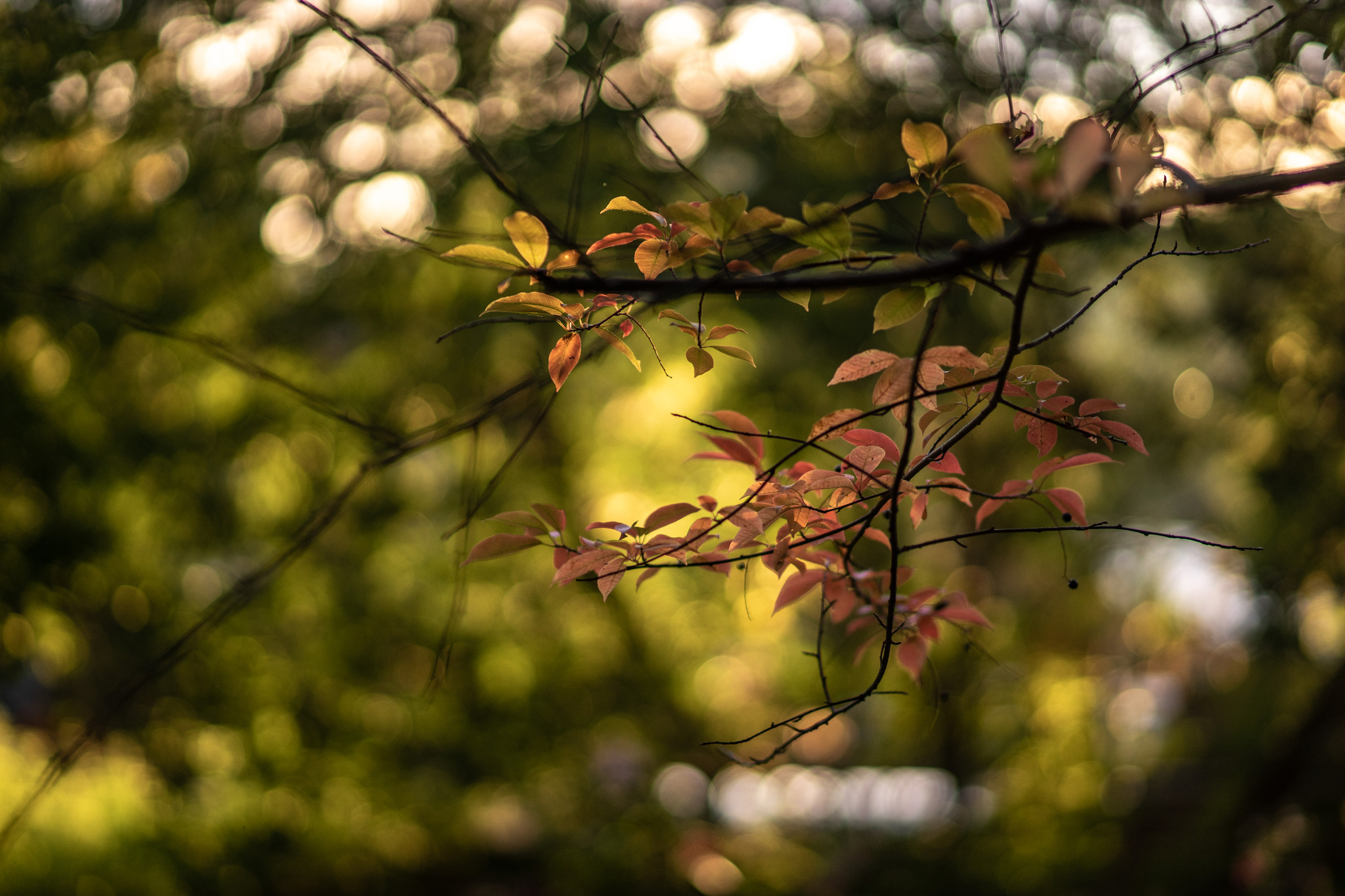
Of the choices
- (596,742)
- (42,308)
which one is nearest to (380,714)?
(596,742)

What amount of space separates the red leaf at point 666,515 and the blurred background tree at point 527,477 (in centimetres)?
102

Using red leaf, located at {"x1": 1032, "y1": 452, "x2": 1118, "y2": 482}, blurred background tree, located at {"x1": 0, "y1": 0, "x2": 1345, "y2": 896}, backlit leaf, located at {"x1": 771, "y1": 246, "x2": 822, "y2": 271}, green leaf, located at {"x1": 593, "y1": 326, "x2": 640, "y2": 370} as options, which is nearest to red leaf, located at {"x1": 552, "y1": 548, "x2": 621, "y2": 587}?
green leaf, located at {"x1": 593, "y1": 326, "x2": 640, "y2": 370}

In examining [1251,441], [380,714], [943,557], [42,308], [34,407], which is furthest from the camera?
[943,557]

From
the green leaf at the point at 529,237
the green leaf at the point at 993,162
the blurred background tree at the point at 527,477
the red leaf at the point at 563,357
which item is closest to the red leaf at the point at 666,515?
the red leaf at the point at 563,357

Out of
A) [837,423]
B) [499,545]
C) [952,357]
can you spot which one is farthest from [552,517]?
[952,357]

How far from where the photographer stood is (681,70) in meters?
2.15

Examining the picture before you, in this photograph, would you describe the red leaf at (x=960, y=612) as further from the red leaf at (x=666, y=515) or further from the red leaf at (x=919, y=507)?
the red leaf at (x=666, y=515)

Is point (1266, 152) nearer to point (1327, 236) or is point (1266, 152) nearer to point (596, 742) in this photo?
point (1327, 236)

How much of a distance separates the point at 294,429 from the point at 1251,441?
2.99 m

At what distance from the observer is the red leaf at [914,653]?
82 cm

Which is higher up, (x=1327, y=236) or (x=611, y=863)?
(x=1327, y=236)

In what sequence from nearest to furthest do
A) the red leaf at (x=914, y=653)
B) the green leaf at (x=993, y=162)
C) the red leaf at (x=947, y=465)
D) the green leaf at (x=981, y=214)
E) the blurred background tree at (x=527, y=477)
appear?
the green leaf at (x=993, y=162) → the green leaf at (x=981, y=214) → the red leaf at (x=947, y=465) → the red leaf at (x=914, y=653) → the blurred background tree at (x=527, y=477)

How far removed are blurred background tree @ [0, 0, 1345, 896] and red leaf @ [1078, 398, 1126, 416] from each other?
1.12 metres

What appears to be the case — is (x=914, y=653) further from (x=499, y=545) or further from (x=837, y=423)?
(x=499, y=545)
